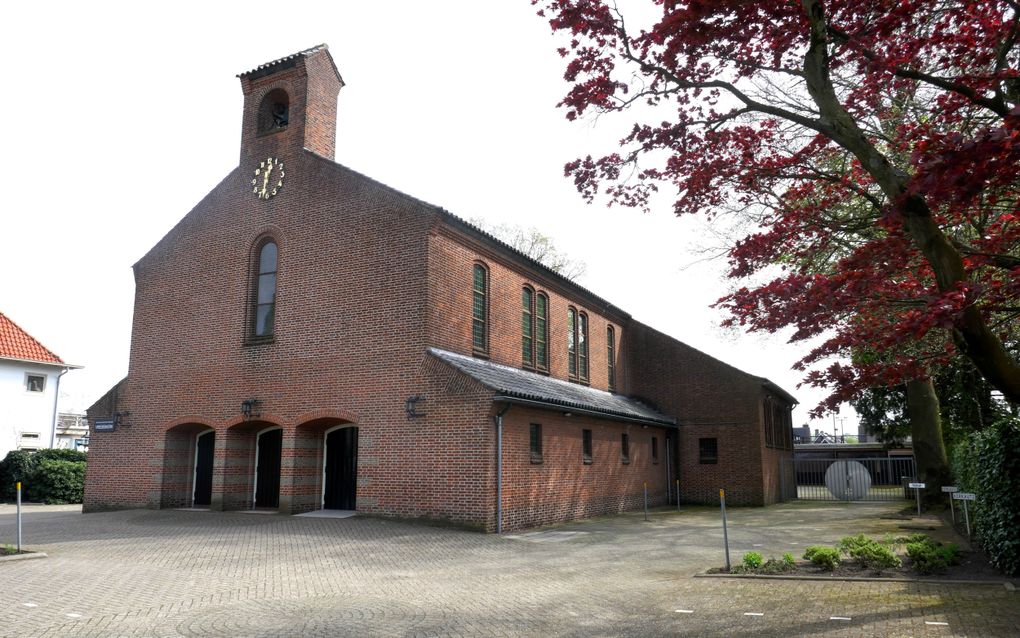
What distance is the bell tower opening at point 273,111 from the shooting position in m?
22.5

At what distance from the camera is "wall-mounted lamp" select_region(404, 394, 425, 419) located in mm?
17656

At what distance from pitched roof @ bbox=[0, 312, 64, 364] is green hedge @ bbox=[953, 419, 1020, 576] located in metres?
34.7

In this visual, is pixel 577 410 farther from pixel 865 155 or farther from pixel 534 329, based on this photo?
pixel 865 155

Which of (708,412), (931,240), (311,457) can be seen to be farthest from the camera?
(708,412)

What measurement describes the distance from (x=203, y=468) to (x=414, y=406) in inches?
327

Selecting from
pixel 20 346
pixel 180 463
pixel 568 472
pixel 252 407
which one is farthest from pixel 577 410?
pixel 20 346

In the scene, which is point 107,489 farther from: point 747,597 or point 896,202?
point 896,202

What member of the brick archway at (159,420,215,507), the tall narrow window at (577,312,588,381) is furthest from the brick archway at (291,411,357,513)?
the tall narrow window at (577,312,588,381)

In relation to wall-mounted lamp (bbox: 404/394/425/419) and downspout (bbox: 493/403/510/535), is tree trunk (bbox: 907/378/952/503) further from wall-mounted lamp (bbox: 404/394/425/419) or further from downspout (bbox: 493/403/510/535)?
wall-mounted lamp (bbox: 404/394/425/419)

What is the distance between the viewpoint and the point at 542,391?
20.4 metres

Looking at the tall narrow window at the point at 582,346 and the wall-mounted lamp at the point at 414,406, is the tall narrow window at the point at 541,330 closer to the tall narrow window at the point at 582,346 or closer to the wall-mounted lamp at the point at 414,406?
the tall narrow window at the point at 582,346

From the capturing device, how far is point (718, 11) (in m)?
8.80

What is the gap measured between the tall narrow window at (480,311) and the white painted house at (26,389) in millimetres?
22864

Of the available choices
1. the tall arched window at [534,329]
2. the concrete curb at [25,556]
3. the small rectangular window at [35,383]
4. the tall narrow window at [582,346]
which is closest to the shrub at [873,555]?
the concrete curb at [25,556]
